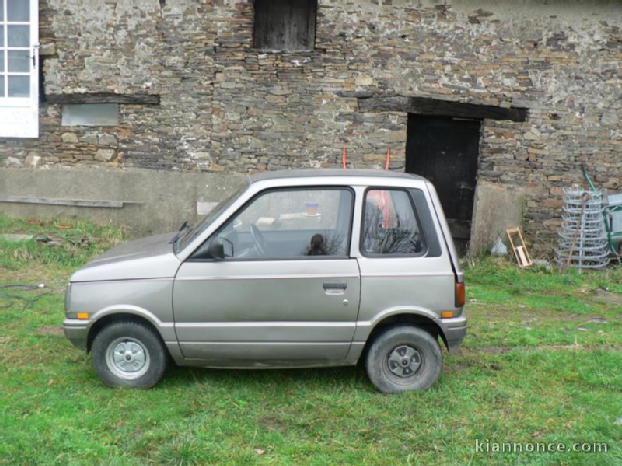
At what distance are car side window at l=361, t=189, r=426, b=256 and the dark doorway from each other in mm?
Answer: 5916

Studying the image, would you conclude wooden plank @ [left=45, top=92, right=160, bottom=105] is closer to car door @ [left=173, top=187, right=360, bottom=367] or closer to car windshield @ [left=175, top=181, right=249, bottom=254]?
car windshield @ [left=175, top=181, right=249, bottom=254]

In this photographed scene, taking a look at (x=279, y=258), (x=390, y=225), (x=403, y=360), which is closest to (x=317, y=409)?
(x=403, y=360)

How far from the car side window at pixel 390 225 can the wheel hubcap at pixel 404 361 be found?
740mm

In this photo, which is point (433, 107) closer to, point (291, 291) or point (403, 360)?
point (403, 360)

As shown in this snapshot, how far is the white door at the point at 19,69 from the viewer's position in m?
10.9

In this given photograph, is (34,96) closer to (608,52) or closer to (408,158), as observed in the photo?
(408,158)

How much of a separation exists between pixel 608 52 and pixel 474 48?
6.58 feet

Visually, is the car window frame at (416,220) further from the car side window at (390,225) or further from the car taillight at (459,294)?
the car taillight at (459,294)

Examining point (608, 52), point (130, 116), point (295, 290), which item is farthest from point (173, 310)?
point (608, 52)

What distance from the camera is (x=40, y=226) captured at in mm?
10883

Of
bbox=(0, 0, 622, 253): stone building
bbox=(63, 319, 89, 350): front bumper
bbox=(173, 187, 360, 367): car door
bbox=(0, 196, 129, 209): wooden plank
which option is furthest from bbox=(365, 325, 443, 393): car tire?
bbox=(0, 196, 129, 209): wooden plank

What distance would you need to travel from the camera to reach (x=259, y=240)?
5.19 meters

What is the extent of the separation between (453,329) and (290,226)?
1.48 metres

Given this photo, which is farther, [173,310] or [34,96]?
[34,96]
